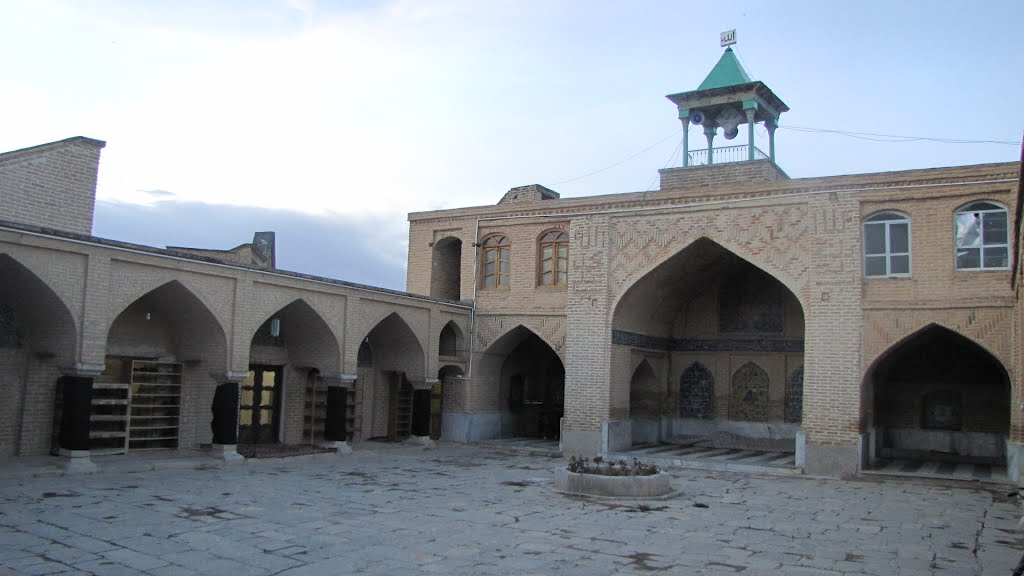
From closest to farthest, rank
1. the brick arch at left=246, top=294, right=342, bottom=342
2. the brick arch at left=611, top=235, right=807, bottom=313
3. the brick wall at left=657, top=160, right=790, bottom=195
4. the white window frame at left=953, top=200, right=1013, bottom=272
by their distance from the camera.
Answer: the white window frame at left=953, top=200, right=1013, bottom=272 → the brick arch at left=246, top=294, right=342, bottom=342 → the brick arch at left=611, top=235, right=807, bottom=313 → the brick wall at left=657, top=160, right=790, bottom=195

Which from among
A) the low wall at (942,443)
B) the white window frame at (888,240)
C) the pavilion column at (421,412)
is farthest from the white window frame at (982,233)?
the pavilion column at (421,412)

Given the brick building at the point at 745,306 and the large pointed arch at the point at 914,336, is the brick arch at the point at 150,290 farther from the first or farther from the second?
the large pointed arch at the point at 914,336

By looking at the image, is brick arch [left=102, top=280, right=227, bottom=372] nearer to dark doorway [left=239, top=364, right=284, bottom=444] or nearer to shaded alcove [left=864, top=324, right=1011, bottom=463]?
dark doorway [left=239, top=364, right=284, bottom=444]

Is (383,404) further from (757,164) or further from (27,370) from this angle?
(757,164)

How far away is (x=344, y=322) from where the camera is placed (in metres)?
15.4

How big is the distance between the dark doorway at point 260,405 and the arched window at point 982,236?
473 inches

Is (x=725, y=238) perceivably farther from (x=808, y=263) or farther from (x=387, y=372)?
(x=387, y=372)

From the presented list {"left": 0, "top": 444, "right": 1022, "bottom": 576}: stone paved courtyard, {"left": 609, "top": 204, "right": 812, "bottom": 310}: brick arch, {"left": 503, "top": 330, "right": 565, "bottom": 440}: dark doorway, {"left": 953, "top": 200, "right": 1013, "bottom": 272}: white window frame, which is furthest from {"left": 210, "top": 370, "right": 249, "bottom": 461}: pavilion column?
{"left": 953, "top": 200, "right": 1013, "bottom": 272}: white window frame

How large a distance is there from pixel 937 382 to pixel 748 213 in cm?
543

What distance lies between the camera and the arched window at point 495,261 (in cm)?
1856

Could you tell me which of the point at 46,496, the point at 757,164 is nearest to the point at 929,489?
the point at 757,164

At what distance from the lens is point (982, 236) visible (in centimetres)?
1373

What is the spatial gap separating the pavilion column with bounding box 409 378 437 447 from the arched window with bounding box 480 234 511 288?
106 inches

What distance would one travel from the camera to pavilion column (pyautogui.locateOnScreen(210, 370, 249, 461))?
13.2 m
